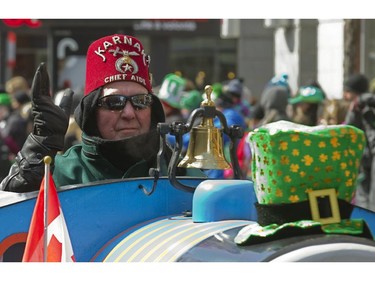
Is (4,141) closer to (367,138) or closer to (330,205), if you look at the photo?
(367,138)

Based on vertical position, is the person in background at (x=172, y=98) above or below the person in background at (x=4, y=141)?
above

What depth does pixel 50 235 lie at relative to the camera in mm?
3777

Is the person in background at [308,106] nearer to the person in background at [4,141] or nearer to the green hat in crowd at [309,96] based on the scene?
the green hat in crowd at [309,96]

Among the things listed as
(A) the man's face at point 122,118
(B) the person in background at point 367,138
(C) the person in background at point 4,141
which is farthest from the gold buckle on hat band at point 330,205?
(C) the person in background at point 4,141

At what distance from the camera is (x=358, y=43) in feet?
49.0

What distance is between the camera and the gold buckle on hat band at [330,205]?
3.23 meters

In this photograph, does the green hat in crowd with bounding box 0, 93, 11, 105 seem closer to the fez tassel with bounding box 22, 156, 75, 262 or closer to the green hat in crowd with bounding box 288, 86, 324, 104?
the green hat in crowd with bounding box 288, 86, 324, 104

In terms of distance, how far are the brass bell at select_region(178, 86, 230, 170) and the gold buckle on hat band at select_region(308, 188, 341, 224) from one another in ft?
4.85

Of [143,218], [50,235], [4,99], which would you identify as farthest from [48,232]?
[4,99]

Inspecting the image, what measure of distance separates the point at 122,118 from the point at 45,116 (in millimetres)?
492

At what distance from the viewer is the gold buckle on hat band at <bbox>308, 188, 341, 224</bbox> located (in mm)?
3227

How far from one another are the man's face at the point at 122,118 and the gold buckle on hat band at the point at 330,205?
5.90 ft

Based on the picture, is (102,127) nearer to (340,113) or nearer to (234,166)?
(234,166)

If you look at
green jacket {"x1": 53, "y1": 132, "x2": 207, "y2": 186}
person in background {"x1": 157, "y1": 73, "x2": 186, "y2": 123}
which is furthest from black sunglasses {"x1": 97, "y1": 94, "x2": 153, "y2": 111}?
person in background {"x1": 157, "y1": 73, "x2": 186, "y2": 123}
